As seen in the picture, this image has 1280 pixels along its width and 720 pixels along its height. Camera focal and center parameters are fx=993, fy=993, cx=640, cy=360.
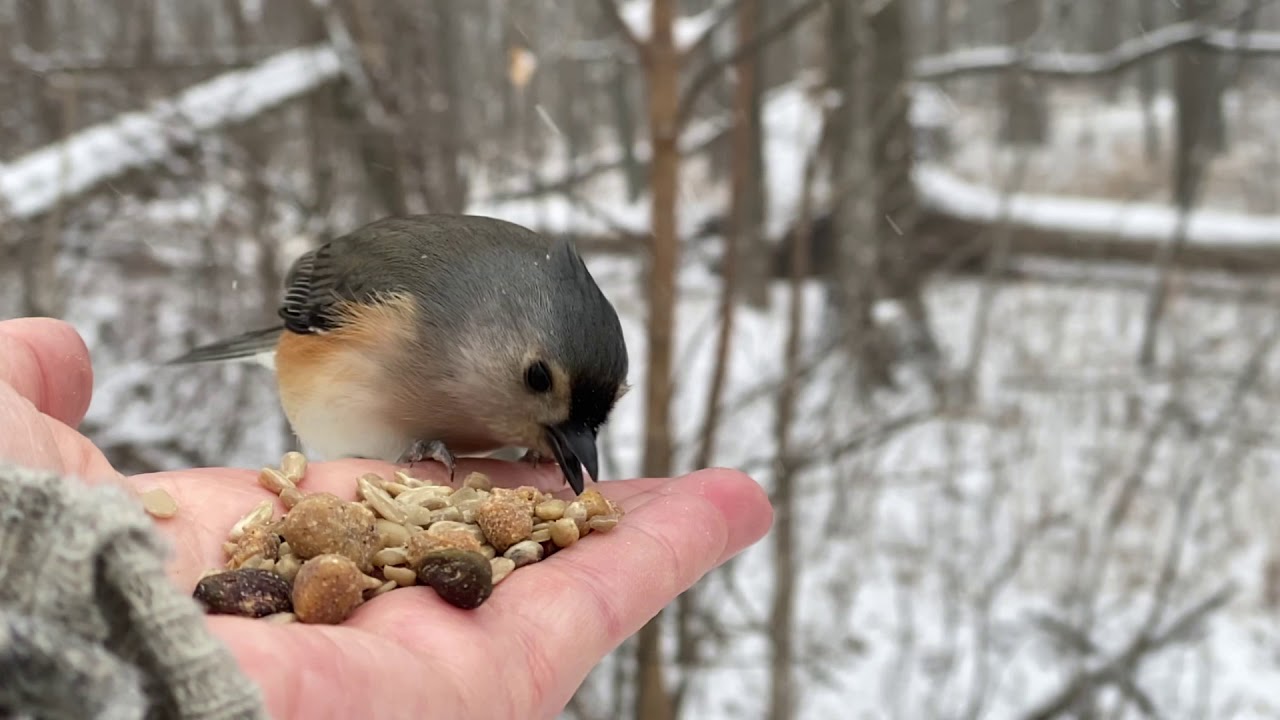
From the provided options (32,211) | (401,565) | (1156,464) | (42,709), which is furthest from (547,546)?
(1156,464)

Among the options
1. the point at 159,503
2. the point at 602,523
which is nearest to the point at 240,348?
the point at 159,503

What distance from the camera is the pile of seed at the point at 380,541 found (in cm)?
139

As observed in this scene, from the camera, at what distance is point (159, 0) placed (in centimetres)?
572

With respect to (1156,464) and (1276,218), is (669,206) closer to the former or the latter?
(1156,464)

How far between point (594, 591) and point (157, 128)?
326cm

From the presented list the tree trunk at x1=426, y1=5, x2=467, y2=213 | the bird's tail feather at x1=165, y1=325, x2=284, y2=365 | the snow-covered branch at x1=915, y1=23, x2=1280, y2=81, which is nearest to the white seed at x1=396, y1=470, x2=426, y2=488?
the bird's tail feather at x1=165, y1=325, x2=284, y2=365

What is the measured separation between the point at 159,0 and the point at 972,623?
5.68 m

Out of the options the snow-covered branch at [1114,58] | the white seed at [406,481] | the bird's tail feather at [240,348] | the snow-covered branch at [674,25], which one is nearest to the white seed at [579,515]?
the white seed at [406,481]

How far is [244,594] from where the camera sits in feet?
4.52

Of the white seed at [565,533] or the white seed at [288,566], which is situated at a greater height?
the white seed at [288,566]

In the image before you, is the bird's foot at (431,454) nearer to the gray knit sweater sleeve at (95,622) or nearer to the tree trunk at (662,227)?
the tree trunk at (662,227)

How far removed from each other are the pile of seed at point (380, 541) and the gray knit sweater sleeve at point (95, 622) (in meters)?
0.43

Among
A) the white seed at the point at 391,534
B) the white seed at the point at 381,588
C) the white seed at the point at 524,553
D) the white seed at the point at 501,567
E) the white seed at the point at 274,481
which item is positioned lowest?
the white seed at the point at 524,553

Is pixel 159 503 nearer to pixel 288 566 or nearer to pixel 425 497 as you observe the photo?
pixel 288 566
